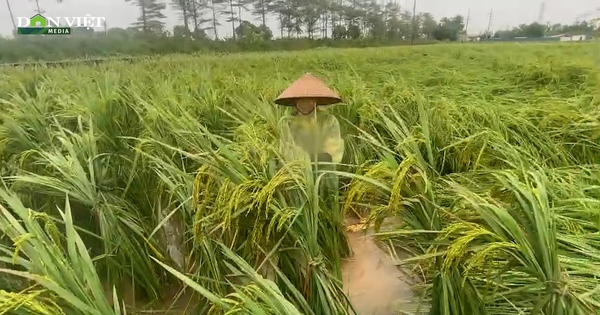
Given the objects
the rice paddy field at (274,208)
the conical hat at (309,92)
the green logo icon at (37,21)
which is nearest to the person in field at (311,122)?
the conical hat at (309,92)

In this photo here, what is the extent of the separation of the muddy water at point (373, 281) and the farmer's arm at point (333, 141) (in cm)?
37

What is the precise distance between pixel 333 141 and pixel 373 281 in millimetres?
648

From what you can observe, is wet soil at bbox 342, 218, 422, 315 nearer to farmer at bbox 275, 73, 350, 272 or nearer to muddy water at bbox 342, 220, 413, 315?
muddy water at bbox 342, 220, 413, 315

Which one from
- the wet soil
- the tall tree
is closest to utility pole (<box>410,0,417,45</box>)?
the tall tree

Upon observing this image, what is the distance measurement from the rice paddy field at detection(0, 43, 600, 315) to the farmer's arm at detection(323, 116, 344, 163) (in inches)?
5.7

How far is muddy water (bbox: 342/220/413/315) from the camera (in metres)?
1.38

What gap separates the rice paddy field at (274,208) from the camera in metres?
0.96

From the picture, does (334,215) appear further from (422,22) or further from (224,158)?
(422,22)

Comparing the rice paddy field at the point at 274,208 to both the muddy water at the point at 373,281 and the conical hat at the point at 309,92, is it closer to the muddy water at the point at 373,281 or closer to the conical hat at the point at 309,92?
the muddy water at the point at 373,281

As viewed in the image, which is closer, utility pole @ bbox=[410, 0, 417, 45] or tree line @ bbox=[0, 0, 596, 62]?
utility pole @ bbox=[410, 0, 417, 45]

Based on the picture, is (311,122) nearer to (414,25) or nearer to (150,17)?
(414,25)

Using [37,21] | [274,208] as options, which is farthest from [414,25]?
[37,21]

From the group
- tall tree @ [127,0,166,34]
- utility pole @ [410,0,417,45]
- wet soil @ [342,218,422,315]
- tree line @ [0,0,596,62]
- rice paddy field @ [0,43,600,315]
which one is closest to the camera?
rice paddy field @ [0,43,600,315]

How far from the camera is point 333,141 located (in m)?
1.94
